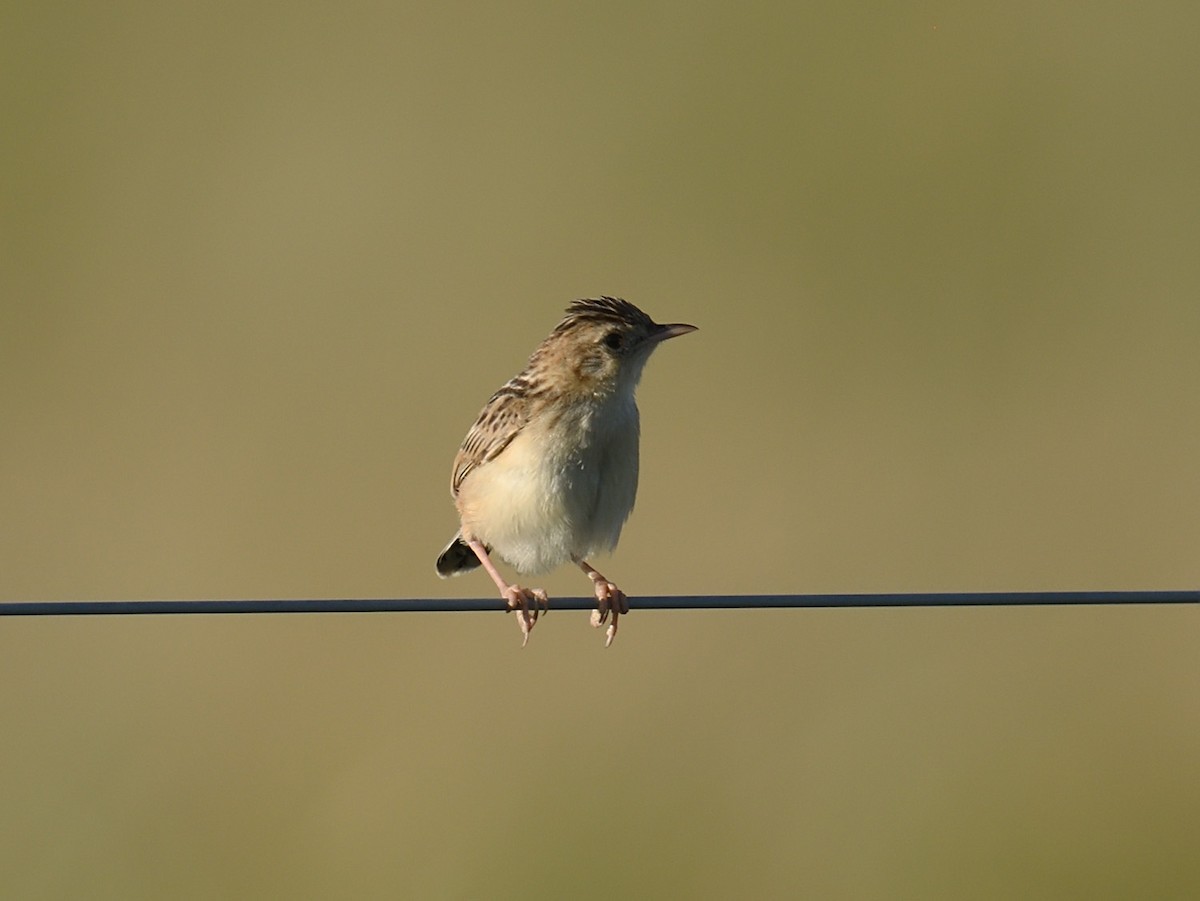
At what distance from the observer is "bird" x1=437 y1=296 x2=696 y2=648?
7.02 metres

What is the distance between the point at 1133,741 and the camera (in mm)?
12445

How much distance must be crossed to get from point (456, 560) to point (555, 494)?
1.26 m

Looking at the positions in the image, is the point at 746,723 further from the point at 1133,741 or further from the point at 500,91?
the point at 500,91

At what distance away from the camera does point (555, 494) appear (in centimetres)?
698

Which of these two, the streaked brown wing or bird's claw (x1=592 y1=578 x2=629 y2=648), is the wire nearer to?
bird's claw (x1=592 y1=578 x2=629 y2=648)

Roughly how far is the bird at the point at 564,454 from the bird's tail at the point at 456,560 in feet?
1.31

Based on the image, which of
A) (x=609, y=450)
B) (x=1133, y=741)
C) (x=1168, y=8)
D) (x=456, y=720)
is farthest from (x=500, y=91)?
(x=609, y=450)

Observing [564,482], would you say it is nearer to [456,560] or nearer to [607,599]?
[607,599]

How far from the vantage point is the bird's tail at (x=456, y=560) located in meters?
8.03

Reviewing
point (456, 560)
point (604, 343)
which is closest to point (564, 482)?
point (604, 343)

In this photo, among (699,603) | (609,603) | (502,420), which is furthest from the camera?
(502,420)

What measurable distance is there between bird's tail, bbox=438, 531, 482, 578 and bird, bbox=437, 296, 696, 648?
0.40 metres

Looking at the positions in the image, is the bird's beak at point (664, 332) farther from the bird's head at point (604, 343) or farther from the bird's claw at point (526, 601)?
the bird's claw at point (526, 601)

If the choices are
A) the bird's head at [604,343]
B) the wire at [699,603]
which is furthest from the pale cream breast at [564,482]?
the wire at [699,603]
